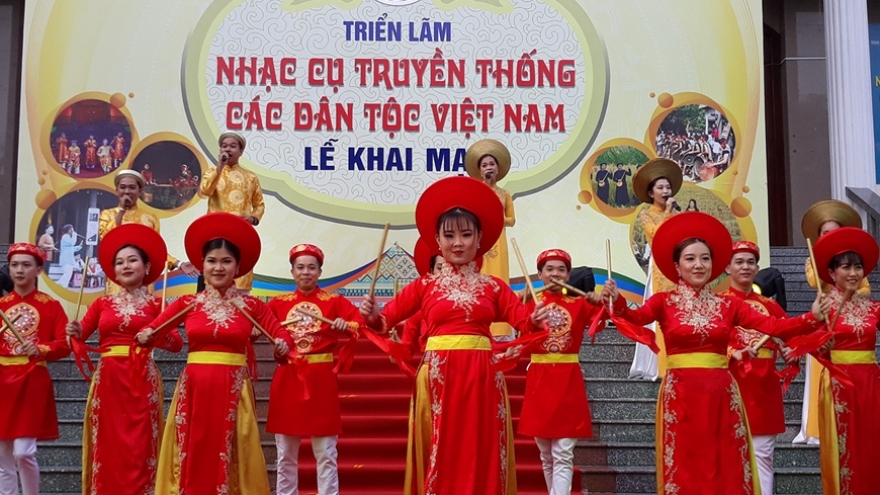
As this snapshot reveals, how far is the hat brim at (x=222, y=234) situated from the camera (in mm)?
5051

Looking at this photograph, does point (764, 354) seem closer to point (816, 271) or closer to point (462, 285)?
point (816, 271)

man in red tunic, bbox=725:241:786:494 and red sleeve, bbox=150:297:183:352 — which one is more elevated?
red sleeve, bbox=150:297:183:352

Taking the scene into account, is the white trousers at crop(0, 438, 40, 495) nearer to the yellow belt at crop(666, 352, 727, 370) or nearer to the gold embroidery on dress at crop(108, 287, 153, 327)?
the gold embroidery on dress at crop(108, 287, 153, 327)

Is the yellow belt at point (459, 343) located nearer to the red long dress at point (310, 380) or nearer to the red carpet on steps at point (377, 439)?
the red long dress at point (310, 380)

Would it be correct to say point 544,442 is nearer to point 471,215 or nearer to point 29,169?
point 471,215

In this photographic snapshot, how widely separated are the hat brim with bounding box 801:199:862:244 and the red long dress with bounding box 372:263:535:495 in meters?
2.70

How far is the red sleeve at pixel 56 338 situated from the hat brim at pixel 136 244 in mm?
473

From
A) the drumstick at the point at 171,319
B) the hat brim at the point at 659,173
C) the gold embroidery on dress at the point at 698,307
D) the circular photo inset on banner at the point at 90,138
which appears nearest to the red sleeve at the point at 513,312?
the gold embroidery on dress at the point at 698,307

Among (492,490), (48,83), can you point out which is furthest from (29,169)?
(492,490)

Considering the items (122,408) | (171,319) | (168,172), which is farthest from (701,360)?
(168,172)

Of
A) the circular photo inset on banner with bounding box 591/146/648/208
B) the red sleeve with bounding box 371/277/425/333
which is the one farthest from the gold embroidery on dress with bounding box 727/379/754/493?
the circular photo inset on banner with bounding box 591/146/648/208

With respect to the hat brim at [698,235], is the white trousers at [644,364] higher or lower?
lower

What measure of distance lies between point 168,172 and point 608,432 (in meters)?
5.23

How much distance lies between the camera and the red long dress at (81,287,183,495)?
5.42m
